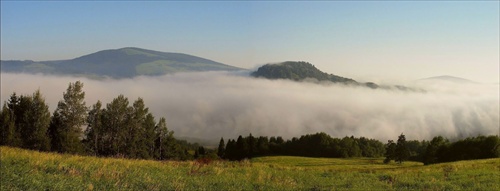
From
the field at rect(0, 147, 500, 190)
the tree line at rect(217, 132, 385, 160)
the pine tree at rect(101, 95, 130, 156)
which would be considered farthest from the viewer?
the tree line at rect(217, 132, 385, 160)

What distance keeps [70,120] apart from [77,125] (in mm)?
1580

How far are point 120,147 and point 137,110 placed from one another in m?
8.22

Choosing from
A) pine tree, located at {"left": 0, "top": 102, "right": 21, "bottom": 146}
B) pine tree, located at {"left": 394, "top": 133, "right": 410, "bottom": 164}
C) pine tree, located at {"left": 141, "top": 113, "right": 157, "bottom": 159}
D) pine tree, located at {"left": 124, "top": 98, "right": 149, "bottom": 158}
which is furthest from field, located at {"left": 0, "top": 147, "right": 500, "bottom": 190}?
pine tree, located at {"left": 394, "top": 133, "right": 410, "bottom": 164}

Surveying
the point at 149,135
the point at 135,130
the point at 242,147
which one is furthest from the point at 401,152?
the point at 135,130

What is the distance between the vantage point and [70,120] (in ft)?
227

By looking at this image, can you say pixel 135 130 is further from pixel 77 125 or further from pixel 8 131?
pixel 8 131

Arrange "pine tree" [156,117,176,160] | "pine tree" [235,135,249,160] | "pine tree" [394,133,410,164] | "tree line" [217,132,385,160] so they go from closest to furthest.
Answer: "pine tree" [156,117,176,160] → "pine tree" [394,133,410,164] → "pine tree" [235,135,249,160] → "tree line" [217,132,385,160]

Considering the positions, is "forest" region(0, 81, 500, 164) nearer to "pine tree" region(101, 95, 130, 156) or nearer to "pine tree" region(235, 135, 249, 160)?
"pine tree" region(101, 95, 130, 156)

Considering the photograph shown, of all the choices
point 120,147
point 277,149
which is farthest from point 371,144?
point 120,147

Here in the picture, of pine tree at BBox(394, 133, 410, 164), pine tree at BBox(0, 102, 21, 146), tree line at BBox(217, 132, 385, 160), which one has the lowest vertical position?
tree line at BBox(217, 132, 385, 160)

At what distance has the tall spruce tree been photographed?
68.2 meters

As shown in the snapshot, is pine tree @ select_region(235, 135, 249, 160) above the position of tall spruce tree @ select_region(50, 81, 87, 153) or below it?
below

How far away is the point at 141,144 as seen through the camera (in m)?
87.6

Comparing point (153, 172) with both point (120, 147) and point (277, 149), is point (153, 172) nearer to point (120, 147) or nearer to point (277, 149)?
point (120, 147)
